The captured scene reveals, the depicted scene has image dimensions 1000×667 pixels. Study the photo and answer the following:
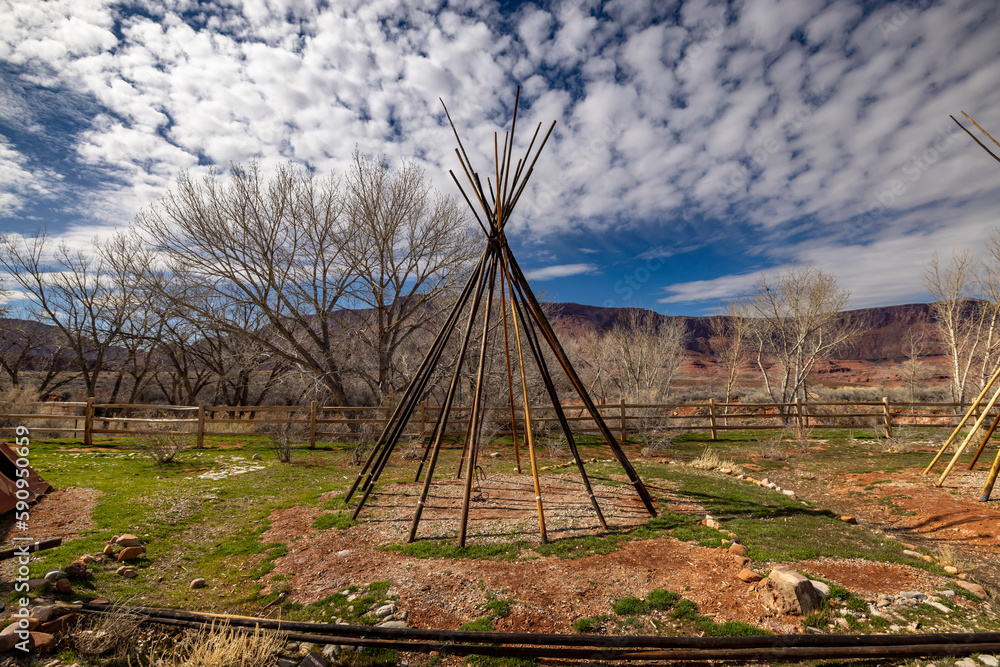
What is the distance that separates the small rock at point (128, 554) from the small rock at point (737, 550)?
251 inches

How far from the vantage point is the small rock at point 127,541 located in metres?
4.38

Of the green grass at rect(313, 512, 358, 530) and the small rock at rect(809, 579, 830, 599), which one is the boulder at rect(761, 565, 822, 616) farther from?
the green grass at rect(313, 512, 358, 530)

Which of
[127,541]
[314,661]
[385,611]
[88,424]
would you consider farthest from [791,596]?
[88,424]

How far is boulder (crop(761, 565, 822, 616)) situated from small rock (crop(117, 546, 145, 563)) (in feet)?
20.3

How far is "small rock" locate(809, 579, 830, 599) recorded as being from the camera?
11.4ft

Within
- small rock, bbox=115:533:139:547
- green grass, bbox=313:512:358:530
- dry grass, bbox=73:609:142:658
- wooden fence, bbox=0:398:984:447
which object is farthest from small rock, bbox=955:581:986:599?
small rock, bbox=115:533:139:547

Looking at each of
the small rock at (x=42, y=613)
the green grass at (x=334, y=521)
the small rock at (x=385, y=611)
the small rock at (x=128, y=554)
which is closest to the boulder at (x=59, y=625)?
the small rock at (x=42, y=613)

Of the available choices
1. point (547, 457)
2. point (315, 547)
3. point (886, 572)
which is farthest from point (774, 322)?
point (315, 547)

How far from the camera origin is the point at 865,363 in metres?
76.7

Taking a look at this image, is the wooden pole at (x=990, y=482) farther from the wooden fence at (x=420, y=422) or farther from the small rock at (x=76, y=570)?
the small rock at (x=76, y=570)

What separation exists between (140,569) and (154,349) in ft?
69.4

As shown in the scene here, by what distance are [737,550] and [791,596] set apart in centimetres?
105

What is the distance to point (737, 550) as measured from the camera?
4305 mm

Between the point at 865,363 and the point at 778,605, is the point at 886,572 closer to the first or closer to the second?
the point at 778,605
